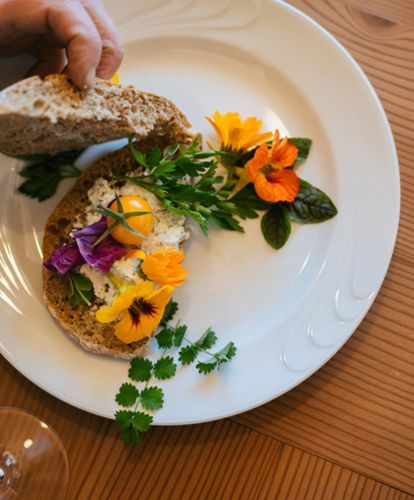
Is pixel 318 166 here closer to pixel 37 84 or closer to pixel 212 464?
pixel 37 84

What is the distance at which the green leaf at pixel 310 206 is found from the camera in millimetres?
1577

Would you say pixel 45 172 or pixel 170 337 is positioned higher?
pixel 45 172

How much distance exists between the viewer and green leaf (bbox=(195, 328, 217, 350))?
149 cm

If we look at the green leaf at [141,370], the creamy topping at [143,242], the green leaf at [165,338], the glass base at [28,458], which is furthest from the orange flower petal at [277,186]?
the glass base at [28,458]

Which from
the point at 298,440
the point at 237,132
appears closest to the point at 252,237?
the point at 237,132

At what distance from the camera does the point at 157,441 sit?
1573mm

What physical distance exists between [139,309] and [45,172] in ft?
1.79

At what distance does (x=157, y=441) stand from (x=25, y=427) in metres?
0.40

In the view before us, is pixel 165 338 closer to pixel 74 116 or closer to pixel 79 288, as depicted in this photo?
pixel 79 288

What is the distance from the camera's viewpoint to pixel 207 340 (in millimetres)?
1501

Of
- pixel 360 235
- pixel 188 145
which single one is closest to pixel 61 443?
pixel 188 145

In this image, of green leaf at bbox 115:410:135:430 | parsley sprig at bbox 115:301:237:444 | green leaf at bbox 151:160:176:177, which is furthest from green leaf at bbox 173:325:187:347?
green leaf at bbox 151:160:176:177

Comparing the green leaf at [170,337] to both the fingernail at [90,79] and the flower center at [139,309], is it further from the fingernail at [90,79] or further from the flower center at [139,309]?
the fingernail at [90,79]

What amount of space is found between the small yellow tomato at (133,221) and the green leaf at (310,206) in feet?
1.43
